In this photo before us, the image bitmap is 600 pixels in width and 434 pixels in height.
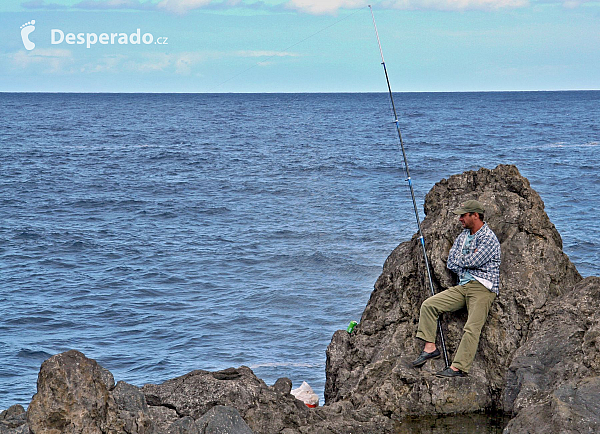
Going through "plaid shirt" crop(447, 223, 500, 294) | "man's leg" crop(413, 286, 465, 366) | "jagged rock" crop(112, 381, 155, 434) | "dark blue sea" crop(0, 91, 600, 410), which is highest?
"plaid shirt" crop(447, 223, 500, 294)

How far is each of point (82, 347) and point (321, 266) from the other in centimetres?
687

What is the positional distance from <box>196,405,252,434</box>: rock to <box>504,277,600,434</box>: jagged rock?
200 centimetres

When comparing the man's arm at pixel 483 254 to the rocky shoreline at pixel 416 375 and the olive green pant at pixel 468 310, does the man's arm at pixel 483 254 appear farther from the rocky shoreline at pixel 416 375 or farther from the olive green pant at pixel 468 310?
the rocky shoreline at pixel 416 375

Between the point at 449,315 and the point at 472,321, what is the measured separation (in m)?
0.48

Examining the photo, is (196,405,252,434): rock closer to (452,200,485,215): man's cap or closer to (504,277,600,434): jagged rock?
(504,277,600,434): jagged rock

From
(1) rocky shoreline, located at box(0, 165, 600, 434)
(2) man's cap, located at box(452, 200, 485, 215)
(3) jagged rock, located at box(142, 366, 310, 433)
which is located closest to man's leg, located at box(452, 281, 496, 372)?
(1) rocky shoreline, located at box(0, 165, 600, 434)

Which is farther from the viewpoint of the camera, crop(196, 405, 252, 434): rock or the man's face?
the man's face

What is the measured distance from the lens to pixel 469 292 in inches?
255

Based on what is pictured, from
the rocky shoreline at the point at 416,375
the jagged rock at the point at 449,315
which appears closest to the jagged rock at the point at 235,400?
the rocky shoreline at the point at 416,375

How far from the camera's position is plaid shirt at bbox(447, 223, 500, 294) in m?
6.40

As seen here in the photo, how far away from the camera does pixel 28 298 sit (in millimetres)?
14727

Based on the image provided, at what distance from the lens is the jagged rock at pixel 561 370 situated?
16.1 ft

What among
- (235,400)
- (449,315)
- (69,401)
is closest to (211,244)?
(449,315)

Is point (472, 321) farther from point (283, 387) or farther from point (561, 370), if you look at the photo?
point (283, 387)
